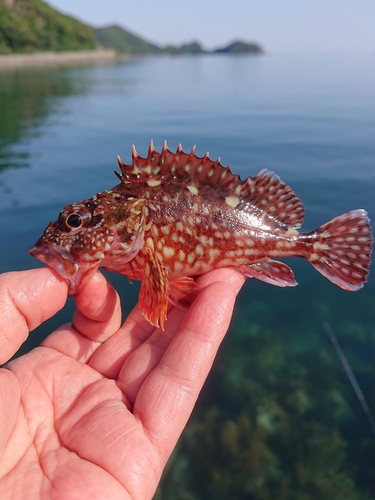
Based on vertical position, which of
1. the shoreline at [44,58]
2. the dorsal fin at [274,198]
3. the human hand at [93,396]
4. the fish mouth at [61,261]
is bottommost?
the human hand at [93,396]

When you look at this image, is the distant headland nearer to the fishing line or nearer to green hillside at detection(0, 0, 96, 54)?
green hillside at detection(0, 0, 96, 54)

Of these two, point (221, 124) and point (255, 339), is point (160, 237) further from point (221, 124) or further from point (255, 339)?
point (221, 124)

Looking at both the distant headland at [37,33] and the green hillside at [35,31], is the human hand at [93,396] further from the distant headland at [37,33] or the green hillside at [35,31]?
the green hillside at [35,31]

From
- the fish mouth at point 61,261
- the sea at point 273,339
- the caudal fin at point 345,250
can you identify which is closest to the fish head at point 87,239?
the fish mouth at point 61,261

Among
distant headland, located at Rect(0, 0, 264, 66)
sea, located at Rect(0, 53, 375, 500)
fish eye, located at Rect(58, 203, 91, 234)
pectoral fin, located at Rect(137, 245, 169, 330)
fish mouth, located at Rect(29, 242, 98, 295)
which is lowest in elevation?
sea, located at Rect(0, 53, 375, 500)

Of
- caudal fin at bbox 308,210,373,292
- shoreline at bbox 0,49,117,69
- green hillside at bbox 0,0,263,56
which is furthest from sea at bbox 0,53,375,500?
green hillside at bbox 0,0,263,56

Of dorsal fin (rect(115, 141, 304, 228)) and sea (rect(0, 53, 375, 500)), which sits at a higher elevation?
dorsal fin (rect(115, 141, 304, 228))

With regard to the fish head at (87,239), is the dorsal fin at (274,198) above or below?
above
